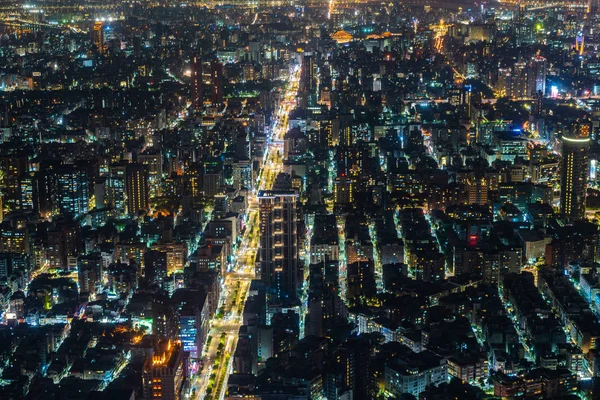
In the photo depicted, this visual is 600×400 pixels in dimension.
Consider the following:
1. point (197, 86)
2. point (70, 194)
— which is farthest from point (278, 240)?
point (197, 86)

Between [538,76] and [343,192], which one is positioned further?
[538,76]

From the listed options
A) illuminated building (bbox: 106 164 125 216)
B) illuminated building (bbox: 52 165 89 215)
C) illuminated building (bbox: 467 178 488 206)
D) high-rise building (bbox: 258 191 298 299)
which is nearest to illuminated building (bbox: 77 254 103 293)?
high-rise building (bbox: 258 191 298 299)

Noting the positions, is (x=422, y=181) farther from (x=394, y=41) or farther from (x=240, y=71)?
(x=394, y=41)

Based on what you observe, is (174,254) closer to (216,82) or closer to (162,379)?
(162,379)

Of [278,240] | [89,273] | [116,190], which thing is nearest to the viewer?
[278,240]

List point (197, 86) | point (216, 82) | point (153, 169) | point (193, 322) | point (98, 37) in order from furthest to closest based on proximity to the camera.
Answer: point (98, 37)
point (216, 82)
point (197, 86)
point (153, 169)
point (193, 322)

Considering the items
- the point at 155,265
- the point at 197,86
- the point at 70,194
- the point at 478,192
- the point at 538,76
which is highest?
the point at 538,76

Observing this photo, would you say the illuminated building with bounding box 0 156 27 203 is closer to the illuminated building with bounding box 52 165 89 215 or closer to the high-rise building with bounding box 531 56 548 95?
the illuminated building with bounding box 52 165 89 215

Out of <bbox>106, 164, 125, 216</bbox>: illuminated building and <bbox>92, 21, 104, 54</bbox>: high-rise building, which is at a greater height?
<bbox>92, 21, 104, 54</bbox>: high-rise building
